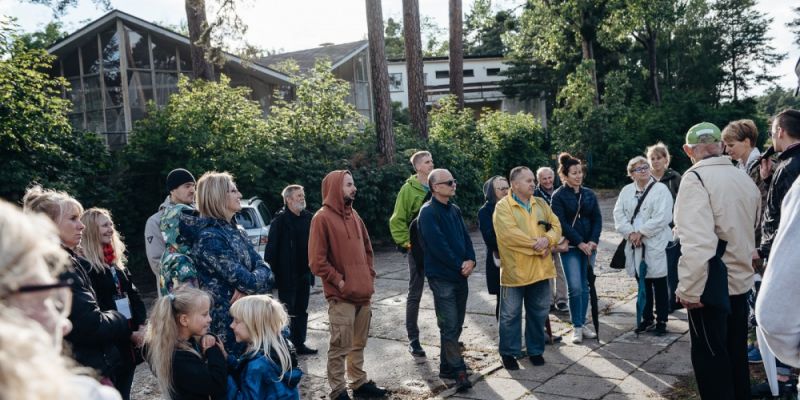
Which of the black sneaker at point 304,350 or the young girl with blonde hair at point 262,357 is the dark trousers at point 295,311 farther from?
the young girl with blonde hair at point 262,357

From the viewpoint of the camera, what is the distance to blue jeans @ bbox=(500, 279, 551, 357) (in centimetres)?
675

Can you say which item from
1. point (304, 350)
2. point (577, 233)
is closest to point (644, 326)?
point (577, 233)

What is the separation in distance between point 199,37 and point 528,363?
13384 mm

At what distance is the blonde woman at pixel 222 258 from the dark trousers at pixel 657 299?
15.3 ft

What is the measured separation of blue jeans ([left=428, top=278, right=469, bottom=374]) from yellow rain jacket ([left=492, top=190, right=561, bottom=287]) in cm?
53

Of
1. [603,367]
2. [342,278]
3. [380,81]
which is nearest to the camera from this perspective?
[342,278]

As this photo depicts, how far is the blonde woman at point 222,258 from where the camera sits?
186 inches

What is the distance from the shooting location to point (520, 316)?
22.4 ft

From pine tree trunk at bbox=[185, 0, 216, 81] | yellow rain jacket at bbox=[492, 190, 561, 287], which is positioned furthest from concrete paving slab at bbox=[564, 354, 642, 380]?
pine tree trunk at bbox=[185, 0, 216, 81]

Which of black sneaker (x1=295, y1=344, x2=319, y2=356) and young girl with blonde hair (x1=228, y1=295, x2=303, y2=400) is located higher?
young girl with blonde hair (x1=228, y1=295, x2=303, y2=400)

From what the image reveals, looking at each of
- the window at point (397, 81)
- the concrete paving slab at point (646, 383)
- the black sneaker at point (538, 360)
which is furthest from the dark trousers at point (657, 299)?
the window at point (397, 81)

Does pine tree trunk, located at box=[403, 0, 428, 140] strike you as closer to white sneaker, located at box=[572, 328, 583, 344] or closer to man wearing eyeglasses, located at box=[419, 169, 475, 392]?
white sneaker, located at box=[572, 328, 583, 344]

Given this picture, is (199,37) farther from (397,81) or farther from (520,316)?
(397,81)

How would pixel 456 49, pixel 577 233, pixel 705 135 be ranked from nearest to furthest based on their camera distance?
pixel 705 135, pixel 577 233, pixel 456 49
